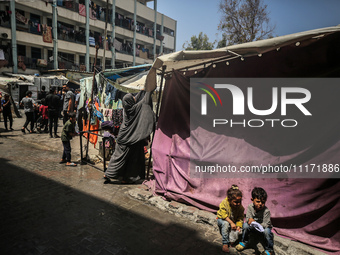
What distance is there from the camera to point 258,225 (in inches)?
118

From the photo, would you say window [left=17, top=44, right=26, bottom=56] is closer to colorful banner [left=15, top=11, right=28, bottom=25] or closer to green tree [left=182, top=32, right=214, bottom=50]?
colorful banner [left=15, top=11, right=28, bottom=25]

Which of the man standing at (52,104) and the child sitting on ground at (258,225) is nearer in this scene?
the child sitting on ground at (258,225)

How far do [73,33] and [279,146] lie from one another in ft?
93.9

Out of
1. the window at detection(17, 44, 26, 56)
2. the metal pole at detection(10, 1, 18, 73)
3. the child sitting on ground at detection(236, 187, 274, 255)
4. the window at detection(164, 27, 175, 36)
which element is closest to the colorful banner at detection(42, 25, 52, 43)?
the window at detection(17, 44, 26, 56)

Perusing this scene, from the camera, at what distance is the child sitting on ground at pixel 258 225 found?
9.78 feet

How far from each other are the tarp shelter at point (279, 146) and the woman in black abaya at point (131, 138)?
2.53 feet

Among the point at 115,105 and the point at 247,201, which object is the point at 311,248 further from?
the point at 115,105

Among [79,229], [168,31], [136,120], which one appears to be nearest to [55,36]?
[168,31]

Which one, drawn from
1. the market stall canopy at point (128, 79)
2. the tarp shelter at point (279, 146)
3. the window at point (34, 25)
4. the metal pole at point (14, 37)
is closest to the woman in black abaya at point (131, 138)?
the tarp shelter at point (279, 146)

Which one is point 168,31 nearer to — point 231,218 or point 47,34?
point 47,34

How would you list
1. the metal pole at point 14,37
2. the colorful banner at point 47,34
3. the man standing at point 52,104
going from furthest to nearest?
1. the colorful banner at point 47,34
2. the metal pole at point 14,37
3. the man standing at point 52,104

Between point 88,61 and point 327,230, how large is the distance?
2980 centimetres

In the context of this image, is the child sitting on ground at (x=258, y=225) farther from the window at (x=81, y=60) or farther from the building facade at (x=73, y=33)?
the window at (x=81, y=60)

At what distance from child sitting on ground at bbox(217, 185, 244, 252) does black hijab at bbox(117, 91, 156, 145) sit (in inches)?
95.3
